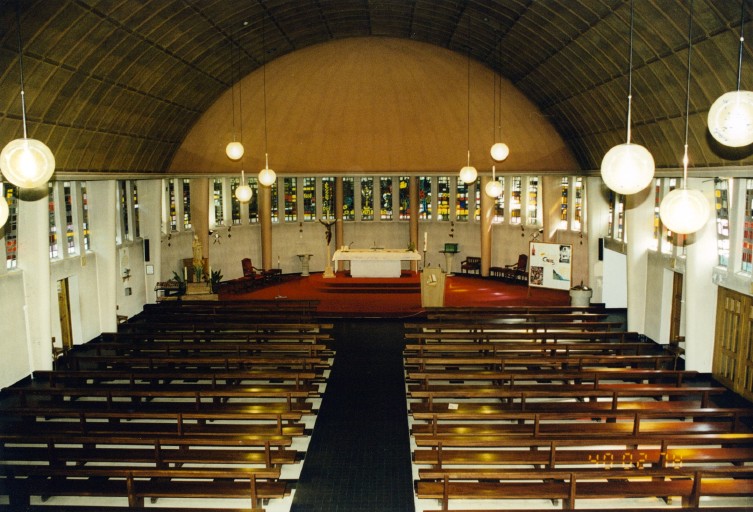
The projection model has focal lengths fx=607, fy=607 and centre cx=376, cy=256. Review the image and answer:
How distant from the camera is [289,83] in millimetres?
21062

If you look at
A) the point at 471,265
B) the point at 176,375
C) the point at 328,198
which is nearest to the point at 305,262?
the point at 328,198

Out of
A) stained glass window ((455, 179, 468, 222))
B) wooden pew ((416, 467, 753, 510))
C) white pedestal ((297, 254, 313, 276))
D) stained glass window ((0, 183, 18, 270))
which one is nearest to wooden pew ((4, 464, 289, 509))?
wooden pew ((416, 467, 753, 510))

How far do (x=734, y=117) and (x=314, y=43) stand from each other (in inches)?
669

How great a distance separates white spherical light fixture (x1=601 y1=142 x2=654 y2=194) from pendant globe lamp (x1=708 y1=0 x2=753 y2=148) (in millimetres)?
657

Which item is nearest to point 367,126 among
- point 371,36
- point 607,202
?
point 371,36

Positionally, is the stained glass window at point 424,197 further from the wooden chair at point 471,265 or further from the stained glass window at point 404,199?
the wooden chair at point 471,265

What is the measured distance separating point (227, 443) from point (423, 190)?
70.5 ft

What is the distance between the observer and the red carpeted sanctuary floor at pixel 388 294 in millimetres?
19469

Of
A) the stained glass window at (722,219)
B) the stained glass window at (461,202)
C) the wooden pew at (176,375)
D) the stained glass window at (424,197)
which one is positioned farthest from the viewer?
the stained glass window at (424,197)

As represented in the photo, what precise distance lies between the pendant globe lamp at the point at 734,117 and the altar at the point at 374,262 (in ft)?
57.5

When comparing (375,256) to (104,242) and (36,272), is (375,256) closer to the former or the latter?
(104,242)

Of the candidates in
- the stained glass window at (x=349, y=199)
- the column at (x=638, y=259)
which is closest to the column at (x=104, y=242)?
the stained glass window at (x=349, y=199)

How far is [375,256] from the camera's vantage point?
23.2 meters

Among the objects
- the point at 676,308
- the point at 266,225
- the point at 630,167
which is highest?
the point at 630,167
